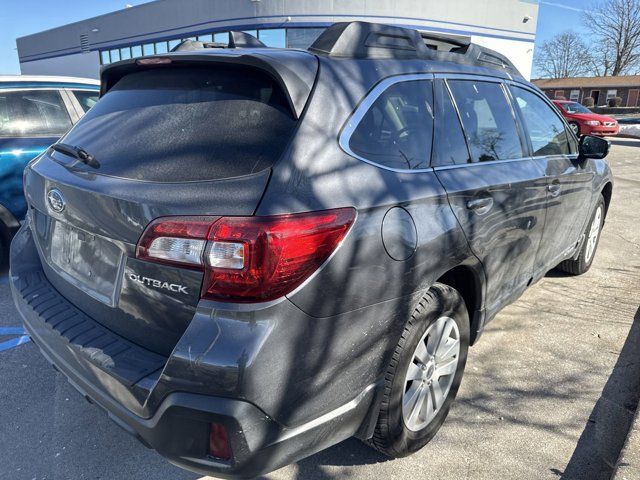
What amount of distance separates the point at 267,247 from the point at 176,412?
2.04 ft

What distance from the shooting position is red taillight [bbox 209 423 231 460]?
1.59 meters

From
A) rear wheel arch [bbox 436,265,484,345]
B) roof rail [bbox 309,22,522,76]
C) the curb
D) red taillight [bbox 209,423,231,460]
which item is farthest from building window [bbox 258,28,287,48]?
red taillight [bbox 209,423,231,460]

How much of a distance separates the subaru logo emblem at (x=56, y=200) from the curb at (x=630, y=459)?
2.73 metres

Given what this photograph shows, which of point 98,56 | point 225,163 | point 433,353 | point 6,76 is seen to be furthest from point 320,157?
point 98,56

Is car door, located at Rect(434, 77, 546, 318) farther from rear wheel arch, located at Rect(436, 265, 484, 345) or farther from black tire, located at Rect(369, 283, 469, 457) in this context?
black tire, located at Rect(369, 283, 469, 457)

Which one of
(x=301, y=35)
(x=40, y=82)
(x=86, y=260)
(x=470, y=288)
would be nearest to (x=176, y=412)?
(x=86, y=260)

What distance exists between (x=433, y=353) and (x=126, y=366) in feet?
4.59

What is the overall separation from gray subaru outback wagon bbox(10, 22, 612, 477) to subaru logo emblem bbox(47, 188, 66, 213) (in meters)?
0.02

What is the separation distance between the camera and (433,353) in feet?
7.79

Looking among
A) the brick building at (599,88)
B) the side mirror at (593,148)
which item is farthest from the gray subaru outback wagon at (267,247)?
the brick building at (599,88)

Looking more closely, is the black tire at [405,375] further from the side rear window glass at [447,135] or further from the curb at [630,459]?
the curb at [630,459]

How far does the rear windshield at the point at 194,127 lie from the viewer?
5.74ft

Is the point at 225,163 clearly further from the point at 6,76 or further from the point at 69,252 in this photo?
the point at 6,76

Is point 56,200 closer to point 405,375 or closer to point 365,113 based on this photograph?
point 365,113
